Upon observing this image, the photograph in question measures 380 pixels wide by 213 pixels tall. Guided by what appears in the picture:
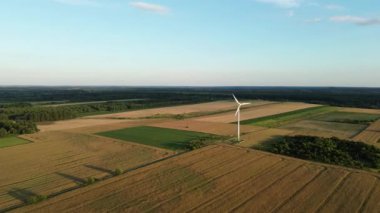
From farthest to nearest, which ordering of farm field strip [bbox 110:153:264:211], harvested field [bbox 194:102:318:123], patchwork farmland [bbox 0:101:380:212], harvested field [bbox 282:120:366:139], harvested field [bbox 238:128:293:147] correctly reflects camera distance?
harvested field [bbox 194:102:318:123] → harvested field [bbox 282:120:366:139] → harvested field [bbox 238:128:293:147] → patchwork farmland [bbox 0:101:380:212] → farm field strip [bbox 110:153:264:211]

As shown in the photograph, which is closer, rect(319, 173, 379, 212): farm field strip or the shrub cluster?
rect(319, 173, 379, 212): farm field strip

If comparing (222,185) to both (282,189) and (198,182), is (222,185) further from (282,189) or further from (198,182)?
(282,189)

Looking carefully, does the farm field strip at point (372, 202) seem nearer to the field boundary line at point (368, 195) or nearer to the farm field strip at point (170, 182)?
the field boundary line at point (368, 195)

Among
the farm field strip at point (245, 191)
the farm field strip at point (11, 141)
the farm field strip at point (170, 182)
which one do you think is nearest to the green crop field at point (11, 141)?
the farm field strip at point (11, 141)

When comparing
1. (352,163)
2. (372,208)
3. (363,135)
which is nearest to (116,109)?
(363,135)

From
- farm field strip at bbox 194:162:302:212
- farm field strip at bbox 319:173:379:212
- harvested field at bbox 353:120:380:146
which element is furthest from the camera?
harvested field at bbox 353:120:380:146

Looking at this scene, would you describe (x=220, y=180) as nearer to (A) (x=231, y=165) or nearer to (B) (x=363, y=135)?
(A) (x=231, y=165)

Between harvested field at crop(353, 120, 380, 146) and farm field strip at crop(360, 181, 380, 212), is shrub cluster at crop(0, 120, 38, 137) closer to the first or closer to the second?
farm field strip at crop(360, 181, 380, 212)

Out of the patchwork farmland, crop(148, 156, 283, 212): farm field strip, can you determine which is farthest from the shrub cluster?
crop(148, 156, 283, 212): farm field strip
